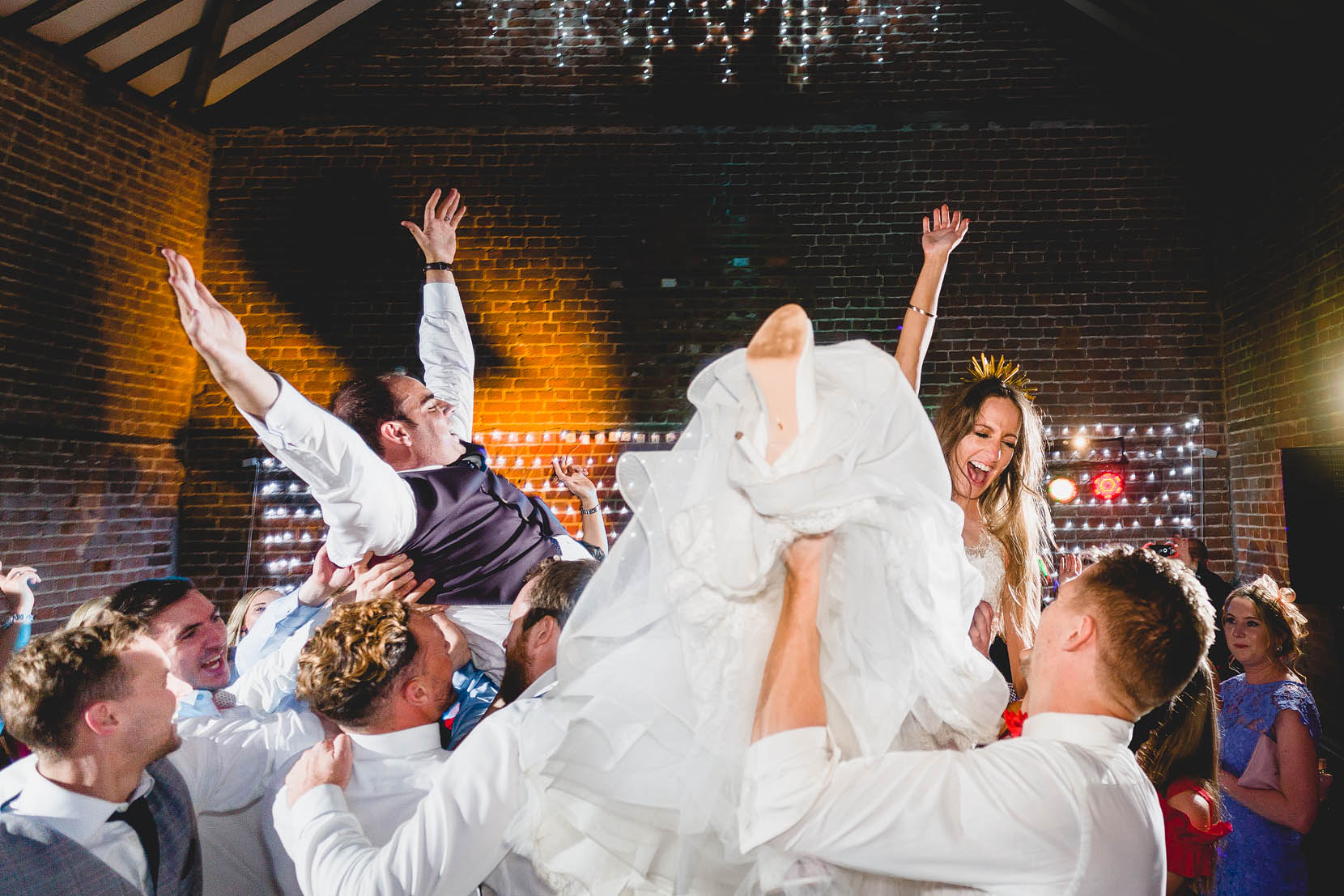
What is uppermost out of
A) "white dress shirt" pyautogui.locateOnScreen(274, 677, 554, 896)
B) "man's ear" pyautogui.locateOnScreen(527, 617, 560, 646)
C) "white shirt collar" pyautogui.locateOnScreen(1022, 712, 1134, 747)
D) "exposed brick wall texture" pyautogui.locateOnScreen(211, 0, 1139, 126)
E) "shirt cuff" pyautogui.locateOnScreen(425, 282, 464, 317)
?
"exposed brick wall texture" pyautogui.locateOnScreen(211, 0, 1139, 126)

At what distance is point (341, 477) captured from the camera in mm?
2033

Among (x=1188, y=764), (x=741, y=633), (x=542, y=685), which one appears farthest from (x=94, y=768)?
(x=1188, y=764)

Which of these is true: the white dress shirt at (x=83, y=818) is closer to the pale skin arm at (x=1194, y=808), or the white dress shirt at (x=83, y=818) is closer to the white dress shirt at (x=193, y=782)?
the white dress shirt at (x=193, y=782)

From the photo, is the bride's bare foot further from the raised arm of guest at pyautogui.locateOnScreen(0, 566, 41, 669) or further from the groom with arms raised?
the raised arm of guest at pyautogui.locateOnScreen(0, 566, 41, 669)

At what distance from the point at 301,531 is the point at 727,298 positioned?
11.0ft

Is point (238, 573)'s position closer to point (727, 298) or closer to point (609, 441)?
point (609, 441)

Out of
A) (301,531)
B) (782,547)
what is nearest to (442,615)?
(782,547)

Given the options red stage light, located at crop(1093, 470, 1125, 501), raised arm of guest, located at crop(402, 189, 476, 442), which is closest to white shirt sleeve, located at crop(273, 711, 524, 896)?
raised arm of guest, located at crop(402, 189, 476, 442)

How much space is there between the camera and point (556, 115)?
20.6ft

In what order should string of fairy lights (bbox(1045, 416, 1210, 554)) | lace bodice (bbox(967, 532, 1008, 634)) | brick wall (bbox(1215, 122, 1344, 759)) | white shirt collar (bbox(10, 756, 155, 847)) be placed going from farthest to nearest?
string of fairy lights (bbox(1045, 416, 1210, 554)) → brick wall (bbox(1215, 122, 1344, 759)) → lace bodice (bbox(967, 532, 1008, 634)) → white shirt collar (bbox(10, 756, 155, 847))

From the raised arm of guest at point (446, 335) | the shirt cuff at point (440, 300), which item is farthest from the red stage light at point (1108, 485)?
the shirt cuff at point (440, 300)

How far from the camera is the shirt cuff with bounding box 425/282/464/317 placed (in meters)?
3.23

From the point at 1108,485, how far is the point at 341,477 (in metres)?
5.23

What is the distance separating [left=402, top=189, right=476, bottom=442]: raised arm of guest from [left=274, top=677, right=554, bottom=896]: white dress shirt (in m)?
1.85
